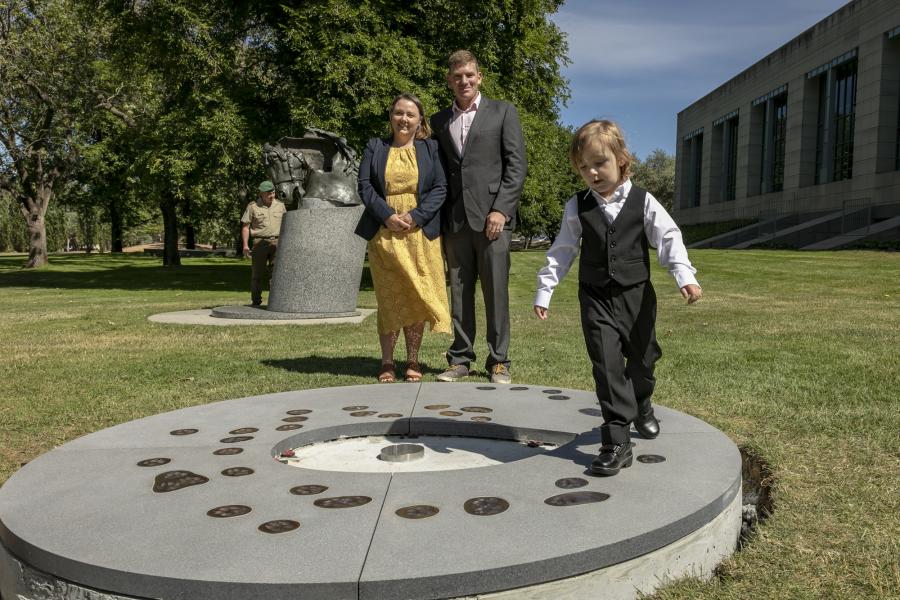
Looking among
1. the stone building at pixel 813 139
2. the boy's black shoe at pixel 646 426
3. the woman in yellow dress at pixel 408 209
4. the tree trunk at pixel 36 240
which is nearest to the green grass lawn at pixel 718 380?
the boy's black shoe at pixel 646 426

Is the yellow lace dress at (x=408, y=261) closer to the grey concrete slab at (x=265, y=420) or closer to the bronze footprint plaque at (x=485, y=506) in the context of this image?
the grey concrete slab at (x=265, y=420)

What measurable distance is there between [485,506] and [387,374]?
3.28 meters

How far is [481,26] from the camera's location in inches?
719

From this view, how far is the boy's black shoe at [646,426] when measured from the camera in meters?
3.59

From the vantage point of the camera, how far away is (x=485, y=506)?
261 centimetres

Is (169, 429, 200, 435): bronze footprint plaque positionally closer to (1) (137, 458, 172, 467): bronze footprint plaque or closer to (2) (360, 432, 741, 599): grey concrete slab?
(1) (137, 458, 172, 467): bronze footprint plaque

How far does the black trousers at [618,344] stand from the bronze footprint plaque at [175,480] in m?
1.62

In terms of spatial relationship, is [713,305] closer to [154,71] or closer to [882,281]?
[882,281]

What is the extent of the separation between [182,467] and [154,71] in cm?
1987

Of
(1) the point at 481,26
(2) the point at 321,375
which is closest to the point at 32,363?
(2) the point at 321,375

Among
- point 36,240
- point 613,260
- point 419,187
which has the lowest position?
point 36,240

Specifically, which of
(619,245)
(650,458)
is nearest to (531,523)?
(650,458)

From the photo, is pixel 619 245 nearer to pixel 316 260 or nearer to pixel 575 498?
pixel 575 498

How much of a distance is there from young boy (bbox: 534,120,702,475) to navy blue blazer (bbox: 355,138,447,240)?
2244 mm
